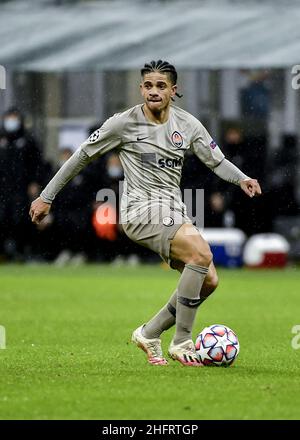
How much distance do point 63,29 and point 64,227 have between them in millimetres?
4401

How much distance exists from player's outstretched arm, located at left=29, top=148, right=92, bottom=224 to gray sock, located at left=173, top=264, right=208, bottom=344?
1127 mm

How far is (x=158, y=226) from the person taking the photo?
9344mm

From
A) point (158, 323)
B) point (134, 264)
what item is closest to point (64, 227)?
point (134, 264)

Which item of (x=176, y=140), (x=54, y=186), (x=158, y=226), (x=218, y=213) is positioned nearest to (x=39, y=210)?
(x=54, y=186)

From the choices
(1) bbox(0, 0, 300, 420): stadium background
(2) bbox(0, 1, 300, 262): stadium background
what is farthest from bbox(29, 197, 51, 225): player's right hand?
(2) bbox(0, 1, 300, 262): stadium background

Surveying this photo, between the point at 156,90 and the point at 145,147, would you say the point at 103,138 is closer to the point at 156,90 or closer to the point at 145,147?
the point at 145,147

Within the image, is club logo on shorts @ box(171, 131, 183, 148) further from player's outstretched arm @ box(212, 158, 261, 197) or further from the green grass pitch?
the green grass pitch

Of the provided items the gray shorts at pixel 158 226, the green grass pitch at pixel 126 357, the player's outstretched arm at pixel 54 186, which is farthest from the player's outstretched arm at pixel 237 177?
the green grass pitch at pixel 126 357

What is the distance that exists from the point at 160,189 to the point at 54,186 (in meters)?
0.82

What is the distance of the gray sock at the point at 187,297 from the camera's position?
9227 millimetres

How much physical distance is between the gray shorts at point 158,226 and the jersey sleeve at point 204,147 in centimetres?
A: 53

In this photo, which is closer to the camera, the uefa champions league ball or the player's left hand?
the uefa champions league ball

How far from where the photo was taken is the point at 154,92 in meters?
9.41

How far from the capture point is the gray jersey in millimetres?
9438
